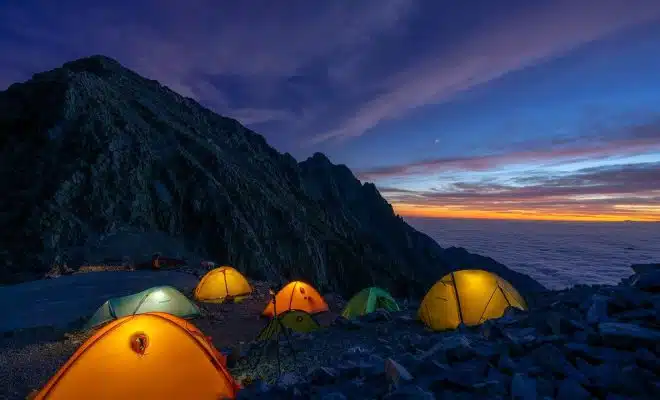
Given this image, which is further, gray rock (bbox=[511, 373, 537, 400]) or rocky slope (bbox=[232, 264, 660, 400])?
rocky slope (bbox=[232, 264, 660, 400])

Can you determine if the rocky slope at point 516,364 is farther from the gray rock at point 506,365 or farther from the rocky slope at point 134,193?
the rocky slope at point 134,193

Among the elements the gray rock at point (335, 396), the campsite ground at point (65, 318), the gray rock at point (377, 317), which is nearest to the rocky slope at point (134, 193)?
the campsite ground at point (65, 318)

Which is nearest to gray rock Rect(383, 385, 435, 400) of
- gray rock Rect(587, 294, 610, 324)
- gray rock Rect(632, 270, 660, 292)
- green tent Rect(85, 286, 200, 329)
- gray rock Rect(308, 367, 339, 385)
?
gray rock Rect(308, 367, 339, 385)

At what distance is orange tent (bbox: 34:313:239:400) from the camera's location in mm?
5770

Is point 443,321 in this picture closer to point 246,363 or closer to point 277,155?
point 246,363

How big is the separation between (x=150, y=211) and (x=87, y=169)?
6.32 metres

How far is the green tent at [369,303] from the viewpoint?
45.4 ft

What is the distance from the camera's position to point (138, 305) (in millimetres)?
12438

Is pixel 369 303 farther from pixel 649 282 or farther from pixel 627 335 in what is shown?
pixel 627 335

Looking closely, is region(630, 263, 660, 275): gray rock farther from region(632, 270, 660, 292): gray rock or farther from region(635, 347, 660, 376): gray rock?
region(635, 347, 660, 376): gray rock

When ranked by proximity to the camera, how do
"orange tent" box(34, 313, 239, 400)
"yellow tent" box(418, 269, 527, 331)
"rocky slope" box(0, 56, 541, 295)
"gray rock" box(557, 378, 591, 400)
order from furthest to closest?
"rocky slope" box(0, 56, 541, 295) → "yellow tent" box(418, 269, 527, 331) → "orange tent" box(34, 313, 239, 400) → "gray rock" box(557, 378, 591, 400)

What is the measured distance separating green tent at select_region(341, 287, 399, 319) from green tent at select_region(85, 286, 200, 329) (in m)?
6.85

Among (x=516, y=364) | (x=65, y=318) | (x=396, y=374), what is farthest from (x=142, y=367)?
(x=65, y=318)

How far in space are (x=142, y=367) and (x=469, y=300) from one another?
856 centimetres
